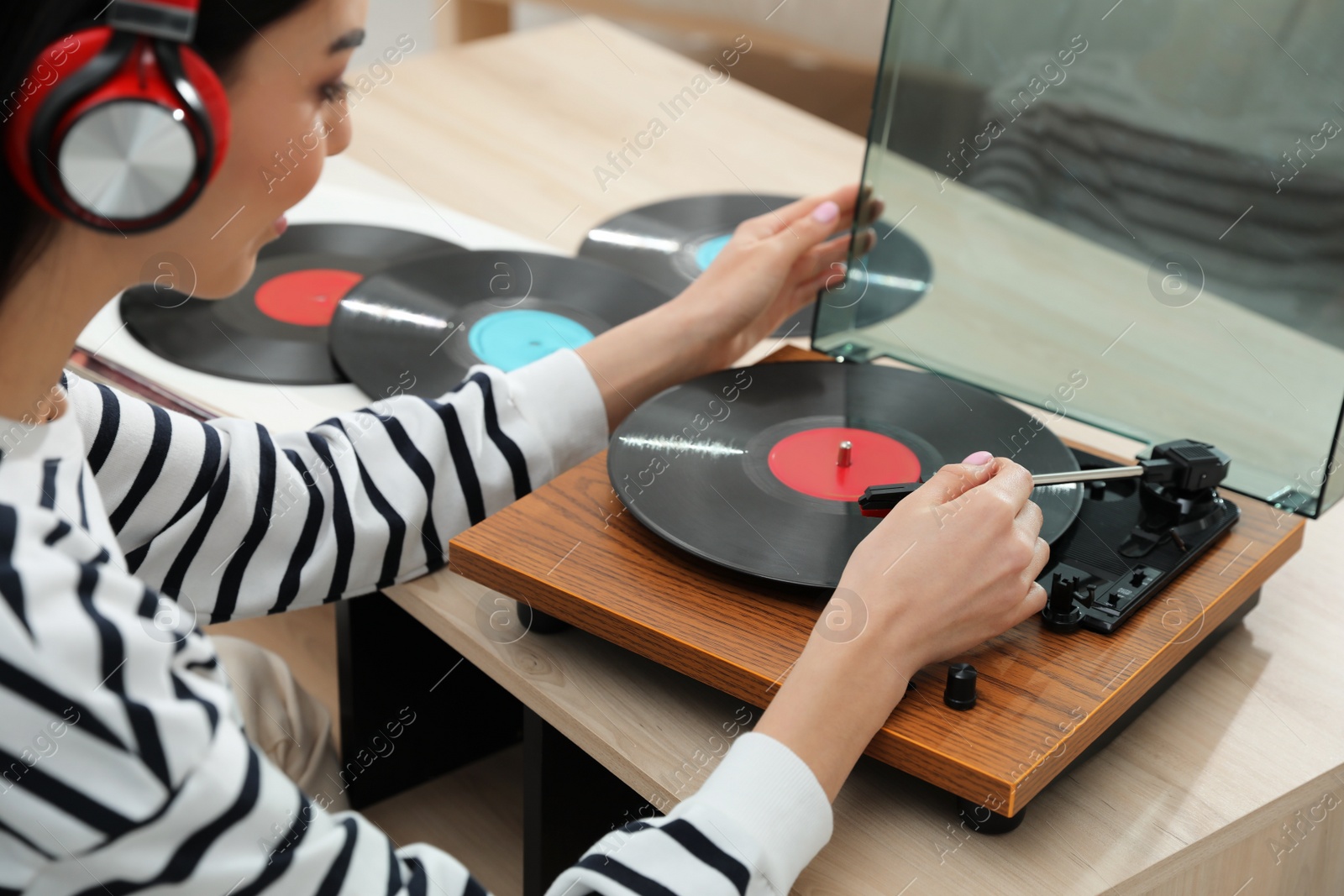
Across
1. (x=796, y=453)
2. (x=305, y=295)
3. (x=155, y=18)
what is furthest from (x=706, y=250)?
(x=155, y=18)

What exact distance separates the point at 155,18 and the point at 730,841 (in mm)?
484

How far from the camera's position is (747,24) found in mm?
2980

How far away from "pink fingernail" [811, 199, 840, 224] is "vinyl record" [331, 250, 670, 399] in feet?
0.65

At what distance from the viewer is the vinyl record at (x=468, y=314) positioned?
3.94 feet

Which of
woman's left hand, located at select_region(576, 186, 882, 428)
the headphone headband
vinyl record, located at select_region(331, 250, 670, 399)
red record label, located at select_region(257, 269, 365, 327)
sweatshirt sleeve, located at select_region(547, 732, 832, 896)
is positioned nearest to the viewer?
the headphone headband

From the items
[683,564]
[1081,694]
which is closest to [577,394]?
[683,564]

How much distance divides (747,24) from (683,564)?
2.41m

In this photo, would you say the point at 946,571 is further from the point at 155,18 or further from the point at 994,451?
the point at 155,18

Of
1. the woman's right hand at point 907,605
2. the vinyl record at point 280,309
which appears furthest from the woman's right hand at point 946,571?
the vinyl record at point 280,309

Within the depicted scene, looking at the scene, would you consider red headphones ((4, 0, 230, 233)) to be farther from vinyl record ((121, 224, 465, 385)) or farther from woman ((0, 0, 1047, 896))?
vinyl record ((121, 224, 465, 385))

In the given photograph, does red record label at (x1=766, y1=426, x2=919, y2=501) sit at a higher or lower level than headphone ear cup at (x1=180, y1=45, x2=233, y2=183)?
lower

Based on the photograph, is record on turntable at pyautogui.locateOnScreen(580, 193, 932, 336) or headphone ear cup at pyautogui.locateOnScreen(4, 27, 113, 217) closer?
headphone ear cup at pyautogui.locateOnScreen(4, 27, 113, 217)

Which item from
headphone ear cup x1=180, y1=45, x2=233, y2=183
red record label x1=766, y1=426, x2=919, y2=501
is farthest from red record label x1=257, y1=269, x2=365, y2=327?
headphone ear cup x1=180, y1=45, x2=233, y2=183

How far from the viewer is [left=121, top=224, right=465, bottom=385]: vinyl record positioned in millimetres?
1230
